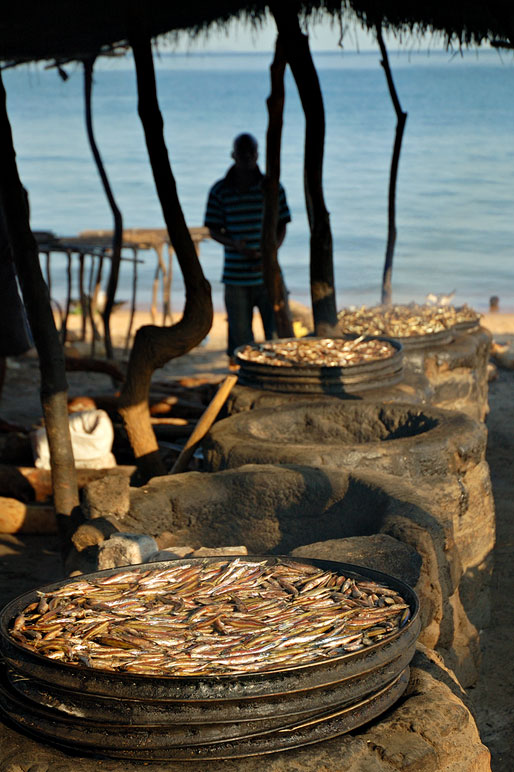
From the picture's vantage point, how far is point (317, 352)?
6.09m

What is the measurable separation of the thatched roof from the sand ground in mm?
2998

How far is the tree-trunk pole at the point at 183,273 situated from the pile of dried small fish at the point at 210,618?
7.30 feet

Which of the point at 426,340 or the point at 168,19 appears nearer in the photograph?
the point at 426,340

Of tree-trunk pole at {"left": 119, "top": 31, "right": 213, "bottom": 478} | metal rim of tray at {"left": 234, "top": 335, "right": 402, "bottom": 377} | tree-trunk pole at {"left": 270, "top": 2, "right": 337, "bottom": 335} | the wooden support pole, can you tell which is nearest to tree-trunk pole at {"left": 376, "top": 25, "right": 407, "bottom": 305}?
tree-trunk pole at {"left": 270, "top": 2, "right": 337, "bottom": 335}

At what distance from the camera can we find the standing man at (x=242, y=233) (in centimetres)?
770

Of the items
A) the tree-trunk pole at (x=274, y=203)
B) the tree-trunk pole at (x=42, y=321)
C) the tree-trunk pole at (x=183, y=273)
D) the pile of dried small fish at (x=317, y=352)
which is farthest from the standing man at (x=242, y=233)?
the tree-trunk pole at (x=42, y=321)

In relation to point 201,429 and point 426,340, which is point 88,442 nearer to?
point 201,429

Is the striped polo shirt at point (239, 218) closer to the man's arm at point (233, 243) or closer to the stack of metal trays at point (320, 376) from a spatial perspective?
the man's arm at point (233, 243)

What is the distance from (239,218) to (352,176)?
35.8 m

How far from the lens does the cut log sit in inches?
226

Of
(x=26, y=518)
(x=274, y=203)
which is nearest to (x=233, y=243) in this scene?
(x=274, y=203)

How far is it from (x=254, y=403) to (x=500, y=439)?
308cm

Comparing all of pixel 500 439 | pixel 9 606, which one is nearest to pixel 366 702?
pixel 9 606

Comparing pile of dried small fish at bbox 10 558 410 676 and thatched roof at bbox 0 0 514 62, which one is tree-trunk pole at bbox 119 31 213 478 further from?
pile of dried small fish at bbox 10 558 410 676
